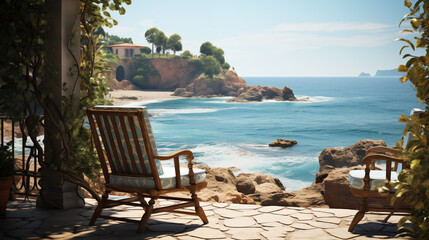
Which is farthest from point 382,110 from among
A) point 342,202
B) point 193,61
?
point 342,202

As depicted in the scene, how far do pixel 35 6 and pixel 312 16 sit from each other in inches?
3458

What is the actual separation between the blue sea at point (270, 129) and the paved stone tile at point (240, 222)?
17.6 metres

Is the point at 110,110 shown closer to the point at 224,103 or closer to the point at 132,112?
the point at 132,112

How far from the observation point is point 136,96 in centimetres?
6544

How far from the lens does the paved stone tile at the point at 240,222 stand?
4.15 m

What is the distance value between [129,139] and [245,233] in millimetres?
1283

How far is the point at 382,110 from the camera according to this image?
6019cm

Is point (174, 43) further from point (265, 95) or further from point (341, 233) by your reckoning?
point (341, 233)

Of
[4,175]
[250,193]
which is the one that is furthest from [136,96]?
[4,175]

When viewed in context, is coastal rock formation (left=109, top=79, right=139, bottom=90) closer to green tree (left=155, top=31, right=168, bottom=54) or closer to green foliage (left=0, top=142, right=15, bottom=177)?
green tree (left=155, top=31, right=168, bottom=54)

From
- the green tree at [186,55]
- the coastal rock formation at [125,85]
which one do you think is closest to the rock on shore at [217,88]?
the green tree at [186,55]

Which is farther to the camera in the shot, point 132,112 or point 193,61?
point 193,61

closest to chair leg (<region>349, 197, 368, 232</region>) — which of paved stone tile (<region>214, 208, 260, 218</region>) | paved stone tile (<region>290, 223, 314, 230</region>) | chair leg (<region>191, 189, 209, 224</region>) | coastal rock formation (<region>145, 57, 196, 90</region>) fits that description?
paved stone tile (<region>290, 223, 314, 230</region>)

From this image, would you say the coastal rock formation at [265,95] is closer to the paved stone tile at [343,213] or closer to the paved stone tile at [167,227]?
the paved stone tile at [343,213]
